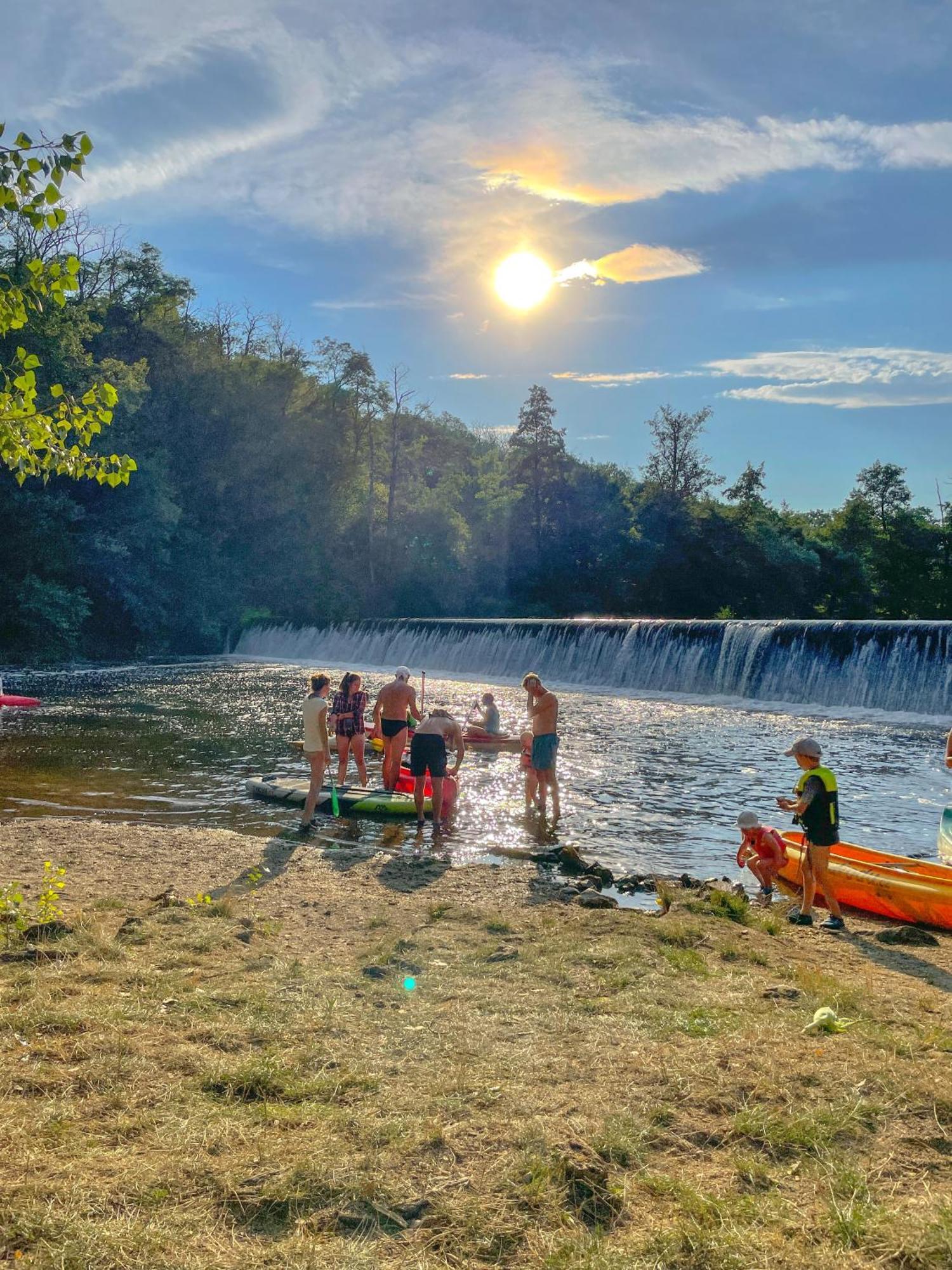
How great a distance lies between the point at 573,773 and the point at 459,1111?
13.0m

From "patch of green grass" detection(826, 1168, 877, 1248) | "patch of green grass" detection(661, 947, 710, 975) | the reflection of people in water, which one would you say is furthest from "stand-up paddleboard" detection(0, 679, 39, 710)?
"patch of green grass" detection(826, 1168, 877, 1248)

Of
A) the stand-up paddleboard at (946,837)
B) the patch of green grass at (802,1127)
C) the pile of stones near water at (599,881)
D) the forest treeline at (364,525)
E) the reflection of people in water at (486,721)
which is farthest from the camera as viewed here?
the forest treeline at (364,525)

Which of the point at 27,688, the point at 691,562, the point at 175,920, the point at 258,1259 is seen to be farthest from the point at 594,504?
the point at 258,1259

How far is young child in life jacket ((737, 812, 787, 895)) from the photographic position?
10.6 meters

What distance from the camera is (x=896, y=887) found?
31.4 ft

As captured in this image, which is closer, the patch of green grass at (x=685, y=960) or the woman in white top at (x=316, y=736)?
the patch of green grass at (x=685, y=960)

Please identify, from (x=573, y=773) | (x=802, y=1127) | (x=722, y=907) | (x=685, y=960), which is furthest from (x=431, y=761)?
(x=802, y=1127)

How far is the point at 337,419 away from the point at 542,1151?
62598mm

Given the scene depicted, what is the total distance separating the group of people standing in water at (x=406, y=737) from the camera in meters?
12.6

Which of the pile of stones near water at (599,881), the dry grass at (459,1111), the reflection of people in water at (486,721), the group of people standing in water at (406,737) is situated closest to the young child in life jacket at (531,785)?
the group of people standing in water at (406,737)

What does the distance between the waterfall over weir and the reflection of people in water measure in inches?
425

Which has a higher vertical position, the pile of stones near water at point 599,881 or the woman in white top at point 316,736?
the woman in white top at point 316,736

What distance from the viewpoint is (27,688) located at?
104 feet

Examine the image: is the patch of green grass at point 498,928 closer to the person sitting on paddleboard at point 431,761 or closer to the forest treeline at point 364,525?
the person sitting on paddleboard at point 431,761
